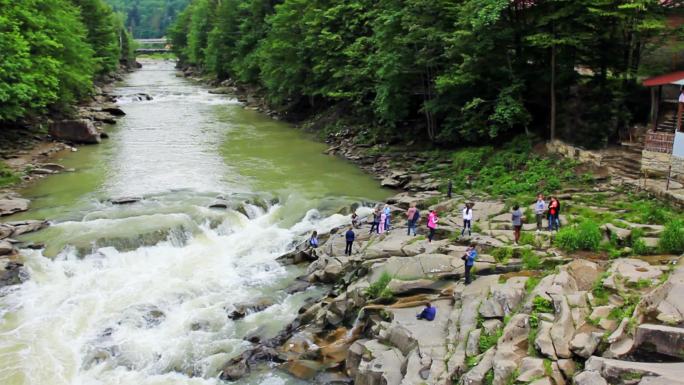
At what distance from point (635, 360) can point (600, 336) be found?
101cm

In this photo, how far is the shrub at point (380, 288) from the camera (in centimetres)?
1773

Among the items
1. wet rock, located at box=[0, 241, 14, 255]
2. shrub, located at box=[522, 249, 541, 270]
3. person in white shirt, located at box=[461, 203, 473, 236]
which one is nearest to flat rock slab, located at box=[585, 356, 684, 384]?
shrub, located at box=[522, 249, 541, 270]

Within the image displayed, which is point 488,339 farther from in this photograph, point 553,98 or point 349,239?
point 553,98

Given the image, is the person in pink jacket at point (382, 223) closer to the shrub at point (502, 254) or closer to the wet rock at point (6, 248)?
the shrub at point (502, 254)

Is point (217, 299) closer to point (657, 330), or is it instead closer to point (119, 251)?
point (119, 251)

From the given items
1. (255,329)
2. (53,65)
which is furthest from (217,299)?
(53,65)

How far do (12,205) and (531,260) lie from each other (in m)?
24.7

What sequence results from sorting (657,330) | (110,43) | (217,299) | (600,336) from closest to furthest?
1. (657,330)
2. (600,336)
3. (217,299)
4. (110,43)

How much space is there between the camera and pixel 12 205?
2755 centimetres

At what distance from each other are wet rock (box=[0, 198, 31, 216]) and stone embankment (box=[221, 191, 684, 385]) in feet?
51.5

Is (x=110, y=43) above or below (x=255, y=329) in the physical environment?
above

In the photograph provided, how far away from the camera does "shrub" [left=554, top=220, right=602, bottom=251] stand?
59.3 feet

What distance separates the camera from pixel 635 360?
1105 cm

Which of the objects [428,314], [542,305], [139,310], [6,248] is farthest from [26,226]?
[542,305]
